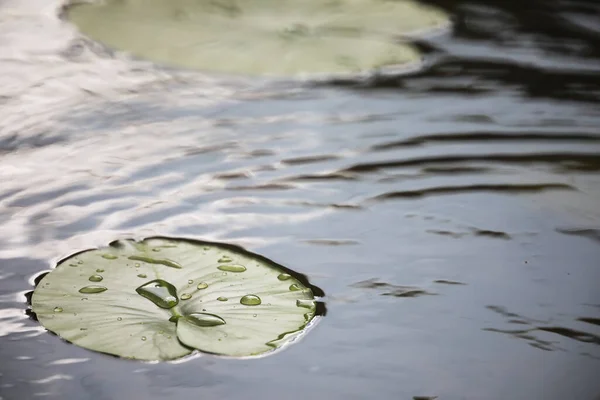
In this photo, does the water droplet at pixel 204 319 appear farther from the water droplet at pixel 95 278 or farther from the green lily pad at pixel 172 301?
the water droplet at pixel 95 278

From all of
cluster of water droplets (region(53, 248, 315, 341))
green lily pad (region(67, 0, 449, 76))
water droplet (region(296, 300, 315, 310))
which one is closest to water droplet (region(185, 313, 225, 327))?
cluster of water droplets (region(53, 248, 315, 341))

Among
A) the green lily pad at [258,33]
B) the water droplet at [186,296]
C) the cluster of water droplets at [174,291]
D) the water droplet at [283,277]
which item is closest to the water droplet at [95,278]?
the cluster of water droplets at [174,291]

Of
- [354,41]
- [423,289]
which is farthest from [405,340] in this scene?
[354,41]

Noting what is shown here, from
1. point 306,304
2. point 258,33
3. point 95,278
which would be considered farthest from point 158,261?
point 258,33

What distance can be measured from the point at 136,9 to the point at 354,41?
62 centimetres

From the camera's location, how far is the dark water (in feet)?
3.30

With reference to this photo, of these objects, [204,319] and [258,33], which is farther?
[258,33]

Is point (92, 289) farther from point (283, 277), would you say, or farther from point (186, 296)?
point (283, 277)

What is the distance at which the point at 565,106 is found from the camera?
194 centimetres

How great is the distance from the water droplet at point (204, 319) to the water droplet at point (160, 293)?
0.04 m

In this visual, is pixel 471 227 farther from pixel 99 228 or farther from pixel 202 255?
pixel 99 228

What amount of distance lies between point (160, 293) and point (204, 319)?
0.27 ft

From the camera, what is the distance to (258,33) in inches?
86.8

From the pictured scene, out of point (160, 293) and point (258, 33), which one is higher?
point (258, 33)
